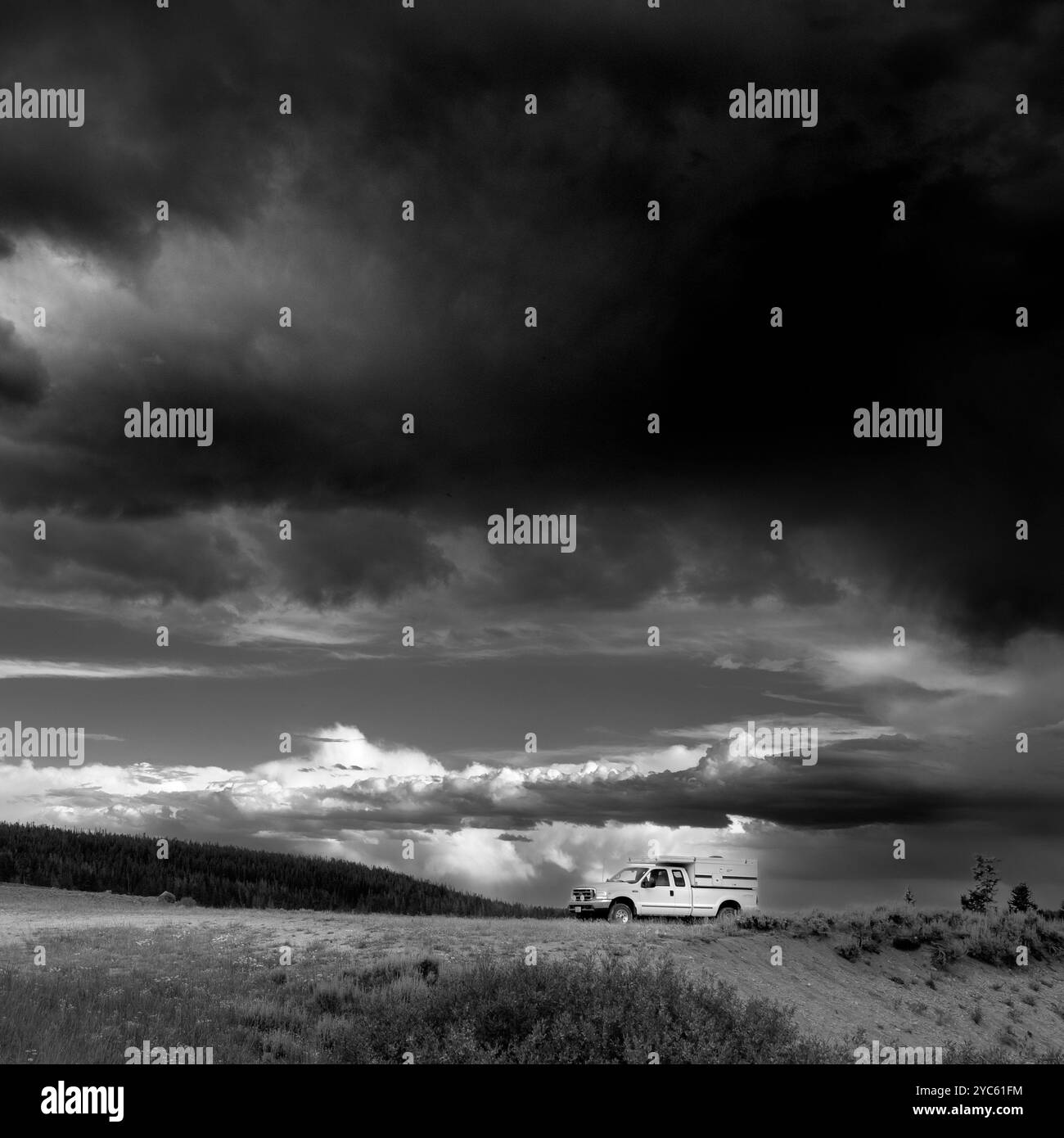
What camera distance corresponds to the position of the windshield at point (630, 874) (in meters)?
31.8

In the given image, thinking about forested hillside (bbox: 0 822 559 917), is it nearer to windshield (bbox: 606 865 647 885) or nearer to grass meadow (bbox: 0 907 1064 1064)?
windshield (bbox: 606 865 647 885)

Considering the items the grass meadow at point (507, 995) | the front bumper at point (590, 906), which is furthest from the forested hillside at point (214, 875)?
the grass meadow at point (507, 995)

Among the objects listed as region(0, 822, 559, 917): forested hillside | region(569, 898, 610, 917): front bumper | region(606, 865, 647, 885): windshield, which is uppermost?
region(606, 865, 647, 885): windshield

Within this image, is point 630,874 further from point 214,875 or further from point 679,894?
point 214,875

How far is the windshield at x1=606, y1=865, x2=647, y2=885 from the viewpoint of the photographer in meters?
31.8

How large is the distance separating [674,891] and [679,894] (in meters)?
0.24

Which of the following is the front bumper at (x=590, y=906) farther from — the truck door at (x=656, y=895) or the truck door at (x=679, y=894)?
the truck door at (x=679, y=894)

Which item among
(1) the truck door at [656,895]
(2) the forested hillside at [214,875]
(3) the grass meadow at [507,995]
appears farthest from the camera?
(2) the forested hillside at [214,875]

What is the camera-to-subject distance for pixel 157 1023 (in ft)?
58.5

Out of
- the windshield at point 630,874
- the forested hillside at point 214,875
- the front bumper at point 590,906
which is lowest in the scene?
the forested hillside at point 214,875

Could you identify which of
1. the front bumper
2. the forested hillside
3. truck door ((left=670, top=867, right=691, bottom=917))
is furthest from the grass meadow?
the forested hillside
